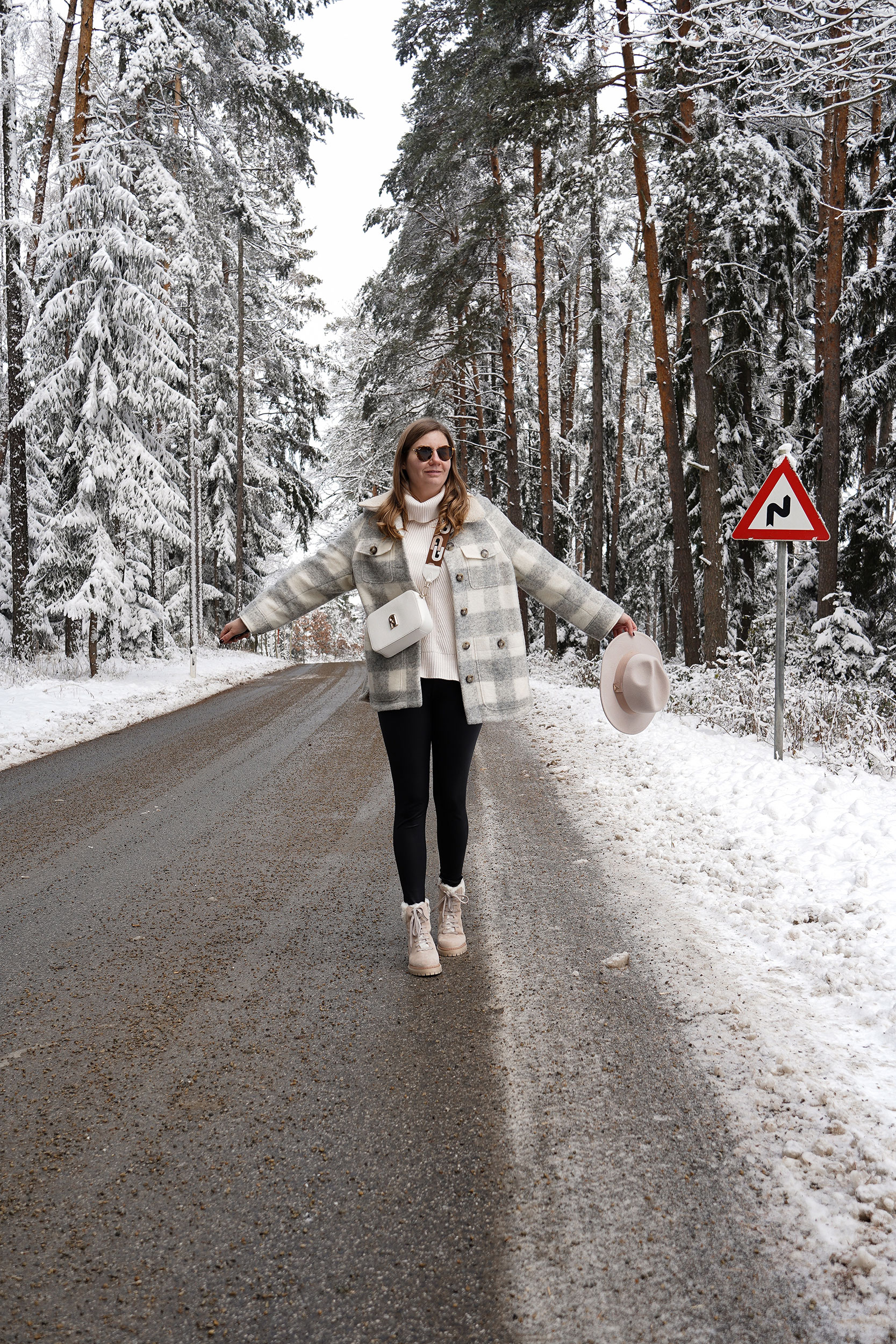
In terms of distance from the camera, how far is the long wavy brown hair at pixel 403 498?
138 inches

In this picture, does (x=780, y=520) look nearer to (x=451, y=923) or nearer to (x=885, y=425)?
(x=451, y=923)

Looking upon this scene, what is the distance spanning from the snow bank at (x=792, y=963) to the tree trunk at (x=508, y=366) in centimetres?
1441

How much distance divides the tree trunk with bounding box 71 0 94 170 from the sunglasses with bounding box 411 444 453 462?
16162mm

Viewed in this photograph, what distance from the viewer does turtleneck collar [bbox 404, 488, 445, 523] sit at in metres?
3.57

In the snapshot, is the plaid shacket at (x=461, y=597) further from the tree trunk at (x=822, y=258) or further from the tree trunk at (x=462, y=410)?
the tree trunk at (x=462, y=410)

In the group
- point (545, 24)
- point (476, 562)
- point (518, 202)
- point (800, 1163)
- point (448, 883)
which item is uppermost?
point (545, 24)

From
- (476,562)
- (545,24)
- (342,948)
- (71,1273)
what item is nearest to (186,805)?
(342,948)

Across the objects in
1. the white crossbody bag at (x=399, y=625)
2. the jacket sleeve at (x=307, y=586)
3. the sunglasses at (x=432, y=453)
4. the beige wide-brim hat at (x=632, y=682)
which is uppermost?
the sunglasses at (x=432, y=453)

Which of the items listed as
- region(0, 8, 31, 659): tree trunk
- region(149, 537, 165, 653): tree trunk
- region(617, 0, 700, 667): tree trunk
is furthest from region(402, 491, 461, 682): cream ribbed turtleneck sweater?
region(149, 537, 165, 653): tree trunk

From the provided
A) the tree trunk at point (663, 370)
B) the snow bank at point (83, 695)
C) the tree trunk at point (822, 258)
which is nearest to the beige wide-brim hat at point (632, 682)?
the snow bank at point (83, 695)

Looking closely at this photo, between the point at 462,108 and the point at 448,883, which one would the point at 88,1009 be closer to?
the point at 448,883

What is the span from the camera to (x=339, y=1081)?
2.72 metres

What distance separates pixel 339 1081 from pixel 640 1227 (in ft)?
3.43

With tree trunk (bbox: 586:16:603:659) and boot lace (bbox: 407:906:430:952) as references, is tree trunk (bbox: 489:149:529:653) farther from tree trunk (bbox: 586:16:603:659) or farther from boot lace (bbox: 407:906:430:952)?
boot lace (bbox: 407:906:430:952)
